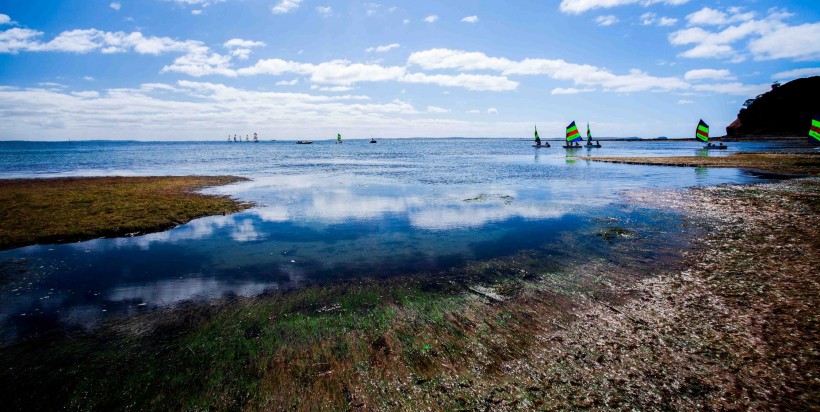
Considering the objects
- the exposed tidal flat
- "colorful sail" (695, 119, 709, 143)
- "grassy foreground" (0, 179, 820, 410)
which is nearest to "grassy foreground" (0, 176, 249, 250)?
the exposed tidal flat

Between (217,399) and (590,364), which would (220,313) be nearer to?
(217,399)

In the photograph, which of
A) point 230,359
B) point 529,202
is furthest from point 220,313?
point 529,202

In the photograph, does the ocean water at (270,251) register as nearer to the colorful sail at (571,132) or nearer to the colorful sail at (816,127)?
the colorful sail at (816,127)

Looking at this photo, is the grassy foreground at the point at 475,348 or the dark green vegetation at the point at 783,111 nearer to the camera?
the grassy foreground at the point at 475,348

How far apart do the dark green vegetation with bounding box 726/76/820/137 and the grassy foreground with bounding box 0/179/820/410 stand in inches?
7263

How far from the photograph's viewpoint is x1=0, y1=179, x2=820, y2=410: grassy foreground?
566cm

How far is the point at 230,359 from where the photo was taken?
6.90m

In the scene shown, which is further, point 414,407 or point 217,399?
point 217,399

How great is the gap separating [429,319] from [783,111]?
8306 inches

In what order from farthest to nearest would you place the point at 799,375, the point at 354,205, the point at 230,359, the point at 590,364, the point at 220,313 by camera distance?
the point at 354,205, the point at 220,313, the point at 230,359, the point at 590,364, the point at 799,375

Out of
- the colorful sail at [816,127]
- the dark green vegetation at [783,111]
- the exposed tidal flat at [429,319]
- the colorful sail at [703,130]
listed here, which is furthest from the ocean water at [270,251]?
the dark green vegetation at [783,111]

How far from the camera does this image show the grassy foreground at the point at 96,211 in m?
15.9

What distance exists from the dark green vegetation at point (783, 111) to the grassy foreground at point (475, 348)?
605ft

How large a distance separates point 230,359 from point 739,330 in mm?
9715
